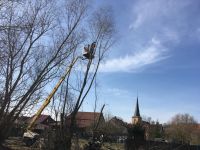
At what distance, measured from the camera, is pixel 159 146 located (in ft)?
124

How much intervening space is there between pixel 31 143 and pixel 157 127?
5452 cm

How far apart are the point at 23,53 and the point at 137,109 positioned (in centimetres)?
9212

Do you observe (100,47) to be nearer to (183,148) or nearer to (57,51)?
(57,51)

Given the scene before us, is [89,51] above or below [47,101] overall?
above

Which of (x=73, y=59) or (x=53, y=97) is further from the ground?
(x=73, y=59)

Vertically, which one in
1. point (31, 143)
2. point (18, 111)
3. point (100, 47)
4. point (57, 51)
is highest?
point (100, 47)

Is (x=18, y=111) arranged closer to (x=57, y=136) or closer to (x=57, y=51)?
(x=57, y=136)

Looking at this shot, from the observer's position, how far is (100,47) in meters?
32.6

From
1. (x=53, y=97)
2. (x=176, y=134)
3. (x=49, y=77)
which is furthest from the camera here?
(x=176, y=134)

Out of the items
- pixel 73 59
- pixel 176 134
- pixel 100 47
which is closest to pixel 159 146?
pixel 100 47

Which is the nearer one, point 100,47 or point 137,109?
point 100,47

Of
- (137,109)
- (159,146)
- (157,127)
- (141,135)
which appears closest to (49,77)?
(141,135)

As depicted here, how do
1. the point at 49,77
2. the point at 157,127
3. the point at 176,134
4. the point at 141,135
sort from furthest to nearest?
1. the point at 176,134
2. the point at 157,127
3. the point at 141,135
4. the point at 49,77

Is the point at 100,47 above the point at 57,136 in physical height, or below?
above
